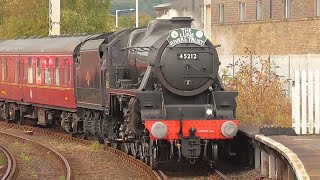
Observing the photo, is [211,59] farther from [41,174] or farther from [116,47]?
[41,174]

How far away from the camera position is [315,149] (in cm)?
1356

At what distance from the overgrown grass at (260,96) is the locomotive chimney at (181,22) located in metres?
4.31

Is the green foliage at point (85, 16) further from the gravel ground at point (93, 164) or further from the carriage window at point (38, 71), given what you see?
the gravel ground at point (93, 164)

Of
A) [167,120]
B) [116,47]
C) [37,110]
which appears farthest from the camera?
[37,110]

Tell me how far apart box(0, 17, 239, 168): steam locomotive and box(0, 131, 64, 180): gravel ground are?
1611 mm

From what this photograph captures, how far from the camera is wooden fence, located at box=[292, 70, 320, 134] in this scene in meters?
16.7

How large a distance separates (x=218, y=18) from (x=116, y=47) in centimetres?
3540

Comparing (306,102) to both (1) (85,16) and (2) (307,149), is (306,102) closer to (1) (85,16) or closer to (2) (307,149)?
(2) (307,149)

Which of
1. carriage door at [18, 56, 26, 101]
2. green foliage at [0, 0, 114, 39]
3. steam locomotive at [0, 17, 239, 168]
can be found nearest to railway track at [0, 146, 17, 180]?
steam locomotive at [0, 17, 239, 168]

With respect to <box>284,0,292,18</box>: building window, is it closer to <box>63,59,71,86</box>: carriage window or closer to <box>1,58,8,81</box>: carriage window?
<box>1,58,8,81</box>: carriage window

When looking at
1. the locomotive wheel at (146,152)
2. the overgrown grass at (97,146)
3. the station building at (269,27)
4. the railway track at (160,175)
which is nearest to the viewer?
the railway track at (160,175)

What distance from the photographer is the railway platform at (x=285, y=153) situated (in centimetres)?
1136

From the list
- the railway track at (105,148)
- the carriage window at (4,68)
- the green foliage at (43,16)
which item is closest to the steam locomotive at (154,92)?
the railway track at (105,148)

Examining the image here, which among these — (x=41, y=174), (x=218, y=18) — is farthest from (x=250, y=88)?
(x=218, y=18)
